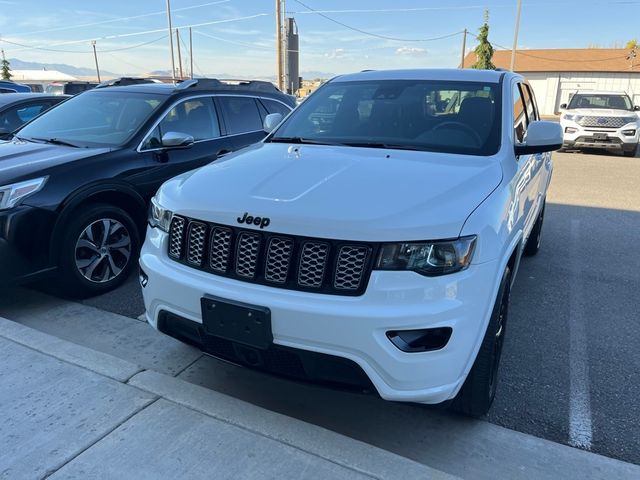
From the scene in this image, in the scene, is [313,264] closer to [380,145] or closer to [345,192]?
[345,192]

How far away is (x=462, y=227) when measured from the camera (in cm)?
226

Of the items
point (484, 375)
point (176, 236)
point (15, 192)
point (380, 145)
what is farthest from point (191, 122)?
point (484, 375)

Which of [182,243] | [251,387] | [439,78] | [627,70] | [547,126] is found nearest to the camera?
[182,243]

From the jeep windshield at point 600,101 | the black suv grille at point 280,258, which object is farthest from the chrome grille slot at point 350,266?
the jeep windshield at point 600,101

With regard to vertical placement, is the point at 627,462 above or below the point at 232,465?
below

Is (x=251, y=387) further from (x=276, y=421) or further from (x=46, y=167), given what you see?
(x=46, y=167)

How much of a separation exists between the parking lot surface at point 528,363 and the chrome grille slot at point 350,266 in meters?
0.52

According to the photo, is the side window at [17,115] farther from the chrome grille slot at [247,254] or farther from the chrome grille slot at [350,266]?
the chrome grille slot at [350,266]

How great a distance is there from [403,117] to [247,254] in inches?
68.6

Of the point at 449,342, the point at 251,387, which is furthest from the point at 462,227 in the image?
the point at 251,387

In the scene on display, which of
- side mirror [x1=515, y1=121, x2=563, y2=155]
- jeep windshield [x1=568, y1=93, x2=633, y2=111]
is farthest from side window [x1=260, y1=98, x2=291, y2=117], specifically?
jeep windshield [x1=568, y1=93, x2=633, y2=111]

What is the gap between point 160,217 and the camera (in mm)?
2873

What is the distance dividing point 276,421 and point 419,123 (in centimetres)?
213

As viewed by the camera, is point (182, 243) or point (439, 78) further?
point (439, 78)
